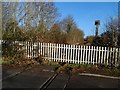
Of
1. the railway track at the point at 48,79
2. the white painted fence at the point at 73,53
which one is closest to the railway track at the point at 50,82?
the railway track at the point at 48,79

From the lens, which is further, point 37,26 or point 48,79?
point 37,26

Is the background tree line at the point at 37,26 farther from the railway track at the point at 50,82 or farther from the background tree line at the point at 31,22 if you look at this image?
the railway track at the point at 50,82

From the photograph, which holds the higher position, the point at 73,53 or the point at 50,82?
A: the point at 73,53

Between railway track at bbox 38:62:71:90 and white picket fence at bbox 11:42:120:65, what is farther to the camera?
white picket fence at bbox 11:42:120:65

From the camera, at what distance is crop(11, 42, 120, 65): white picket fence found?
40.2 feet

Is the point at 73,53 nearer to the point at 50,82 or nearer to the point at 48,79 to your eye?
the point at 48,79

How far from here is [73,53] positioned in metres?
13.1

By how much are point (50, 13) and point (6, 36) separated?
36.5 ft

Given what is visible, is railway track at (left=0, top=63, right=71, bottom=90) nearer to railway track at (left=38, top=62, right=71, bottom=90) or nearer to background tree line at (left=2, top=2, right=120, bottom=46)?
railway track at (left=38, top=62, right=71, bottom=90)

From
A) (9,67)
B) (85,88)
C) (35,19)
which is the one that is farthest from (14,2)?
(85,88)

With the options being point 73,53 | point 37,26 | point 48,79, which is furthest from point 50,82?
point 37,26

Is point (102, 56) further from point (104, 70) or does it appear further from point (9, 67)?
point (9, 67)

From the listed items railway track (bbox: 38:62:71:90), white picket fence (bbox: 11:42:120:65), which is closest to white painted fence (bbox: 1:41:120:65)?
white picket fence (bbox: 11:42:120:65)

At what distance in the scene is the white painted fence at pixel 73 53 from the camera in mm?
12266
